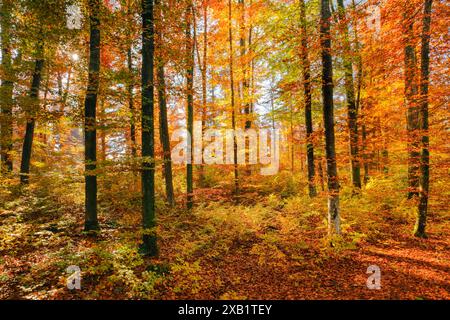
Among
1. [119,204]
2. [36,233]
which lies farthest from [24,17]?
[119,204]

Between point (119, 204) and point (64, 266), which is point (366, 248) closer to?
point (64, 266)

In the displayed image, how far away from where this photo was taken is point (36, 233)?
7.59 metres

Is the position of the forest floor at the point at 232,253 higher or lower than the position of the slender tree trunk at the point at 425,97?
lower

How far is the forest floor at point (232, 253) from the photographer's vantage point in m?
5.23

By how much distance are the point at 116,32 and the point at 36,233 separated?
7.66 metres

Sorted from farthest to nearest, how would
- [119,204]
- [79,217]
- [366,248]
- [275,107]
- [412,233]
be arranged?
[275,107] < [119,204] < [79,217] < [412,233] < [366,248]

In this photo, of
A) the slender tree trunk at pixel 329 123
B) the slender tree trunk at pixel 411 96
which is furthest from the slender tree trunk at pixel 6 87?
the slender tree trunk at pixel 411 96

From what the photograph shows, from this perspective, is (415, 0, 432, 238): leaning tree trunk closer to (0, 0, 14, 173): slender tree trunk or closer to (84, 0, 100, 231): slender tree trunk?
(84, 0, 100, 231): slender tree trunk

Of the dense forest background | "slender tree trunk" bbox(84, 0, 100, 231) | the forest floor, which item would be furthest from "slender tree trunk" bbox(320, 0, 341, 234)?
"slender tree trunk" bbox(84, 0, 100, 231)

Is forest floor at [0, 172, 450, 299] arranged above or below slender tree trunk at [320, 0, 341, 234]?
below

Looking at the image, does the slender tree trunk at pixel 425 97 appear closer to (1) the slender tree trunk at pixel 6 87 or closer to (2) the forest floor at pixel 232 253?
(2) the forest floor at pixel 232 253

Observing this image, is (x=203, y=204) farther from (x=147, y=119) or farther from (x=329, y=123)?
(x=329, y=123)

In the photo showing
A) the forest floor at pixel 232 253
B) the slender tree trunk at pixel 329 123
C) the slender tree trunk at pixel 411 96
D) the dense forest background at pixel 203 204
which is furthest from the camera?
the slender tree trunk at pixel 329 123

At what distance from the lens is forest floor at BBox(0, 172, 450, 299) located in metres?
5.23
